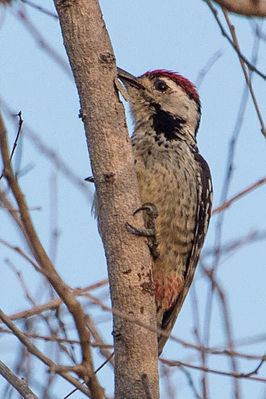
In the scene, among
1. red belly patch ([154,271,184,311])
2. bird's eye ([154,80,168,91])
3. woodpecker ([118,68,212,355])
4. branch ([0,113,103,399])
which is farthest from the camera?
bird's eye ([154,80,168,91])

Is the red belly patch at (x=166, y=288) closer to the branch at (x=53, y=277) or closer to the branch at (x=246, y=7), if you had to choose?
the branch at (x=53, y=277)

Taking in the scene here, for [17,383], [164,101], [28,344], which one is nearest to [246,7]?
[28,344]

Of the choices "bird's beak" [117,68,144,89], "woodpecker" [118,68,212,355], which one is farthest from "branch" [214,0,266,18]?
"bird's beak" [117,68,144,89]

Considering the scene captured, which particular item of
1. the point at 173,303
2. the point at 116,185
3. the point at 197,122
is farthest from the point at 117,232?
the point at 197,122

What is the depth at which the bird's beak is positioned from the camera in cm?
421

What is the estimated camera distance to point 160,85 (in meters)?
4.45

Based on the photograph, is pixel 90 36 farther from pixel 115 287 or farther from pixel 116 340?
pixel 116 340

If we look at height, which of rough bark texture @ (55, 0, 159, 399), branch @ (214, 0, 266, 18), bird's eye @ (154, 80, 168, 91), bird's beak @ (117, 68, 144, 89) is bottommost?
branch @ (214, 0, 266, 18)

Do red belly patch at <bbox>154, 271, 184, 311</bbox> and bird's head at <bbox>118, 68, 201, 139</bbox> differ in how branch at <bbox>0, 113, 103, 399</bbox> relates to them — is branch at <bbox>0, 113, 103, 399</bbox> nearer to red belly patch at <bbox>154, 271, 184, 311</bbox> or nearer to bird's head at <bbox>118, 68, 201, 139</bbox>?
red belly patch at <bbox>154, 271, 184, 311</bbox>

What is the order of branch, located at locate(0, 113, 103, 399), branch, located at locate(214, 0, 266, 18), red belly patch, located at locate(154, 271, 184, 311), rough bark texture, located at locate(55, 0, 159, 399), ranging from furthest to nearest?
red belly patch, located at locate(154, 271, 184, 311) < rough bark texture, located at locate(55, 0, 159, 399) < branch, located at locate(0, 113, 103, 399) < branch, located at locate(214, 0, 266, 18)

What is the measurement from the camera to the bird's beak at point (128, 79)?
4.21 m

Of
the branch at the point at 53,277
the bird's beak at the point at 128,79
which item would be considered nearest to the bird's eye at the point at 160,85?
the bird's beak at the point at 128,79

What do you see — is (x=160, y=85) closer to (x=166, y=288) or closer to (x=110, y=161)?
(x=166, y=288)

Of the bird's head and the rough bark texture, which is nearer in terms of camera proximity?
the rough bark texture
